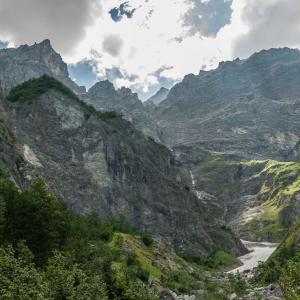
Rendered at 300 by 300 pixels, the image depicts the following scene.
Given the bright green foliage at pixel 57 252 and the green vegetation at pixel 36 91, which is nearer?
the bright green foliage at pixel 57 252

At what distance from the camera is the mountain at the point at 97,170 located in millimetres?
149500

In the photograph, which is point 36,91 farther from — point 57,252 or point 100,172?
point 57,252

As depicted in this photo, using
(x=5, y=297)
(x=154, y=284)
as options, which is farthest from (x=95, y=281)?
(x=154, y=284)

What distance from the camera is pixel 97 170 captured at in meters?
165

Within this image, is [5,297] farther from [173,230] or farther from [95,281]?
[173,230]

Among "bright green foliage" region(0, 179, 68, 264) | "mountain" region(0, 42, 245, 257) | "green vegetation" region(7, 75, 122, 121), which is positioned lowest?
"bright green foliage" region(0, 179, 68, 264)

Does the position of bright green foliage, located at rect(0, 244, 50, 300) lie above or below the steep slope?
below

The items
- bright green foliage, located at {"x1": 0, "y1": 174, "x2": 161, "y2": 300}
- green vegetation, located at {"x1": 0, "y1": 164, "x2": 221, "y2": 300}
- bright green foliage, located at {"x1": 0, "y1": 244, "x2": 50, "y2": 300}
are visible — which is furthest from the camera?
bright green foliage, located at {"x1": 0, "y1": 174, "x2": 161, "y2": 300}

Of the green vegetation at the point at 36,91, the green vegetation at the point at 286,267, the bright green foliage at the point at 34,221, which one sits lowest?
the green vegetation at the point at 286,267

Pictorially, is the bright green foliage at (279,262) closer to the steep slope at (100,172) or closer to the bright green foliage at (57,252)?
the bright green foliage at (57,252)

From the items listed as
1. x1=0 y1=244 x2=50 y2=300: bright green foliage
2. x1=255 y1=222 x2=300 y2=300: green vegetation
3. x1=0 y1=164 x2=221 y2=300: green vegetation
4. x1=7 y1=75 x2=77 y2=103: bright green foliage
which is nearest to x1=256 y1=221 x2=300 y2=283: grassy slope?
x1=255 y1=222 x2=300 y2=300: green vegetation

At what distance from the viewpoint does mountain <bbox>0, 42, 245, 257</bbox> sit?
150 m

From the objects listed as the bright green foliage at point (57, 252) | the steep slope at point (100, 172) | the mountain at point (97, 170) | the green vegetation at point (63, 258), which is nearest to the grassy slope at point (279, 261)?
the green vegetation at point (63, 258)

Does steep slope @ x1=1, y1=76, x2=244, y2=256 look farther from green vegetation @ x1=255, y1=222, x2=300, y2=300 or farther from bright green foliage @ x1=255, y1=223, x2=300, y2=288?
green vegetation @ x1=255, y1=222, x2=300, y2=300
